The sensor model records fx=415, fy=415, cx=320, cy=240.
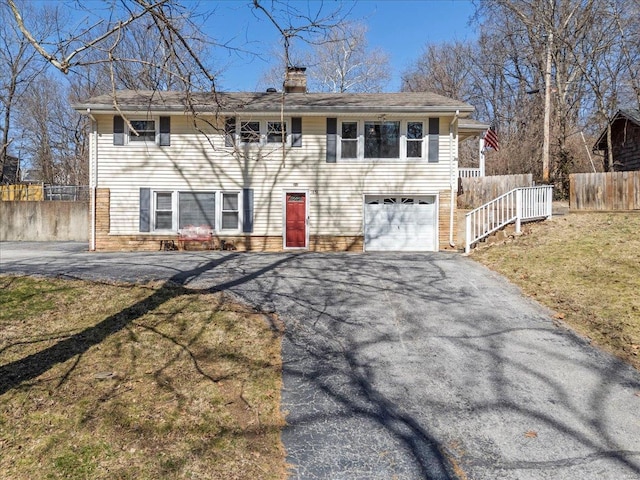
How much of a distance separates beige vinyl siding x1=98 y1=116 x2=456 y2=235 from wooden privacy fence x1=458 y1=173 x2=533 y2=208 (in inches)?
172

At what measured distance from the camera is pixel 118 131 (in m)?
13.0

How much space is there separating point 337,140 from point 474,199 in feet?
24.0

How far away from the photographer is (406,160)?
1323 cm

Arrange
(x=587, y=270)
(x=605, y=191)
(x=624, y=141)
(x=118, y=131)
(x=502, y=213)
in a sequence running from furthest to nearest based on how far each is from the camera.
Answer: (x=624, y=141) → (x=605, y=191) → (x=118, y=131) → (x=502, y=213) → (x=587, y=270)

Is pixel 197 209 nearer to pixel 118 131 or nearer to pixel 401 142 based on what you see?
pixel 118 131

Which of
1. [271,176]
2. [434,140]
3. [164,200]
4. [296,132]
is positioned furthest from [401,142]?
[164,200]

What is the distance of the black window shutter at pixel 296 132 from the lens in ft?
43.1

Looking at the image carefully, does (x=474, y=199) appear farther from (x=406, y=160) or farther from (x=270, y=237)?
(x=270, y=237)

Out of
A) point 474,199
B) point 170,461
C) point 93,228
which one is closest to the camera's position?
point 170,461

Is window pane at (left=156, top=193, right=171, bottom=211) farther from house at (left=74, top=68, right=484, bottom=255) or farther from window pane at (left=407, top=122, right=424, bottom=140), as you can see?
window pane at (left=407, top=122, right=424, bottom=140)

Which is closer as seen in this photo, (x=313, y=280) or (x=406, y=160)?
(x=313, y=280)

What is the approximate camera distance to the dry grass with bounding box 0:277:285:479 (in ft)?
10.3

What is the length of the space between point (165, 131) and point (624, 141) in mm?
22270

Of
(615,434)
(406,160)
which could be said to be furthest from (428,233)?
(615,434)
